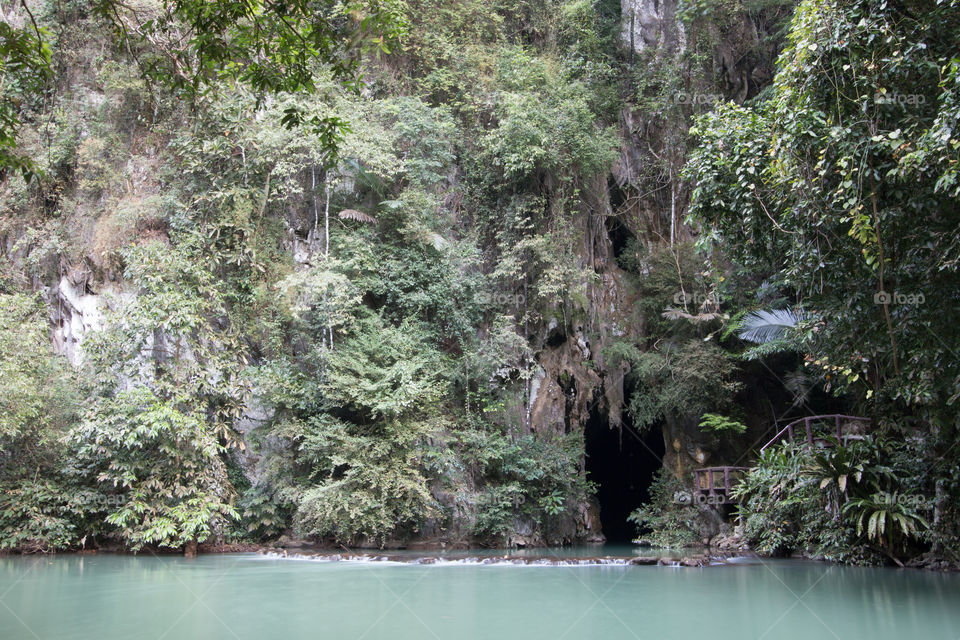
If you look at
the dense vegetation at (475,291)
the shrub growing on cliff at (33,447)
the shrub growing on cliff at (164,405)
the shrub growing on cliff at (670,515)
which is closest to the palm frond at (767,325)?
the dense vegetation at (475,291)

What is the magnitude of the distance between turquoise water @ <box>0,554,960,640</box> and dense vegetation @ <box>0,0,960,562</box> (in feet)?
5.18

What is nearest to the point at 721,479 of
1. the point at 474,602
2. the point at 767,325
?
the point at 767,325

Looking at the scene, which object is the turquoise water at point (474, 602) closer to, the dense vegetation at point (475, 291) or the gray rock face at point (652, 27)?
the dense vegetation at point (475, 291)

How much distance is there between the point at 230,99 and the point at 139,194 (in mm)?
3182

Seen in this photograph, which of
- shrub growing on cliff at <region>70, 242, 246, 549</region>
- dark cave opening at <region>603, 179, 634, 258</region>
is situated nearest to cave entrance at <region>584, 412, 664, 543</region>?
dark cave opening at <region>603, 179, 634, 258</region>

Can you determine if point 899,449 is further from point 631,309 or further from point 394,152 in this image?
point 394,152

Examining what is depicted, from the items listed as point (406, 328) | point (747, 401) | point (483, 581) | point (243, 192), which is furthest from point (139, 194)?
point (747, 401)

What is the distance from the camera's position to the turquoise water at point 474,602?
540 cm

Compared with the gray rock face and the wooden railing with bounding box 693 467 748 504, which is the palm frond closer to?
the wooden railing with bounding box 693 467 748 504

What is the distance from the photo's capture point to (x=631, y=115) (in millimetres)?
17109

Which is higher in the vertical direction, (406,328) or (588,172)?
(588,172)

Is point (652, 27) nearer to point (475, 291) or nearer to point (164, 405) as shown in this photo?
point (475, 291)

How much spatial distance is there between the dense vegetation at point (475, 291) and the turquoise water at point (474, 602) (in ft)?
5.18

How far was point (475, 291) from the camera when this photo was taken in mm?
14219
